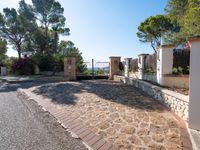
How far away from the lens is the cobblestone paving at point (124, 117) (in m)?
4.65

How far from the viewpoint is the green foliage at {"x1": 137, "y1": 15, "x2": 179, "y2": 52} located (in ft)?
83.2

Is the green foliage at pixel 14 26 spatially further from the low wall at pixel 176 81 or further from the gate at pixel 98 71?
the low wall at pixel 176 81

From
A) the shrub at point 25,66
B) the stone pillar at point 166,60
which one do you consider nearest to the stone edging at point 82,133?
the stone pillar at point 166,60

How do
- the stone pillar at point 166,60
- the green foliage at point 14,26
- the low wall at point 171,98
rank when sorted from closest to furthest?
the low wall at point 171,98 → the stone pillar at point 166,60 → the green foliage at point 14,26

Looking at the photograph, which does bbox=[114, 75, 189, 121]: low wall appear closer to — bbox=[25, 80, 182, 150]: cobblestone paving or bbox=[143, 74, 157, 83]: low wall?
bbox=[25, 80, 182, 150]: cobblestone paving

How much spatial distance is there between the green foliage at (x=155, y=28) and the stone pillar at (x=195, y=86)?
67.3 ft

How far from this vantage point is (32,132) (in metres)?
5.15

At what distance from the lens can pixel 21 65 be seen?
73.1 feet

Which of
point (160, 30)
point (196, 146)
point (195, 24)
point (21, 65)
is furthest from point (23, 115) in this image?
point (160, 30)

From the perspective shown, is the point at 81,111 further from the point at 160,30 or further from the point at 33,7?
the point at 33,7

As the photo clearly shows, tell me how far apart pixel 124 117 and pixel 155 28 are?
22100mm

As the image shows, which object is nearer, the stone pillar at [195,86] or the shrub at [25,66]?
the stone pillar at [195,86]

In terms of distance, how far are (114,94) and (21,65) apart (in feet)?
52.7

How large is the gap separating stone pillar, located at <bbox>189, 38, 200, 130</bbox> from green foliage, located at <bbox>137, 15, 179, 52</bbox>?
67.3 feet
